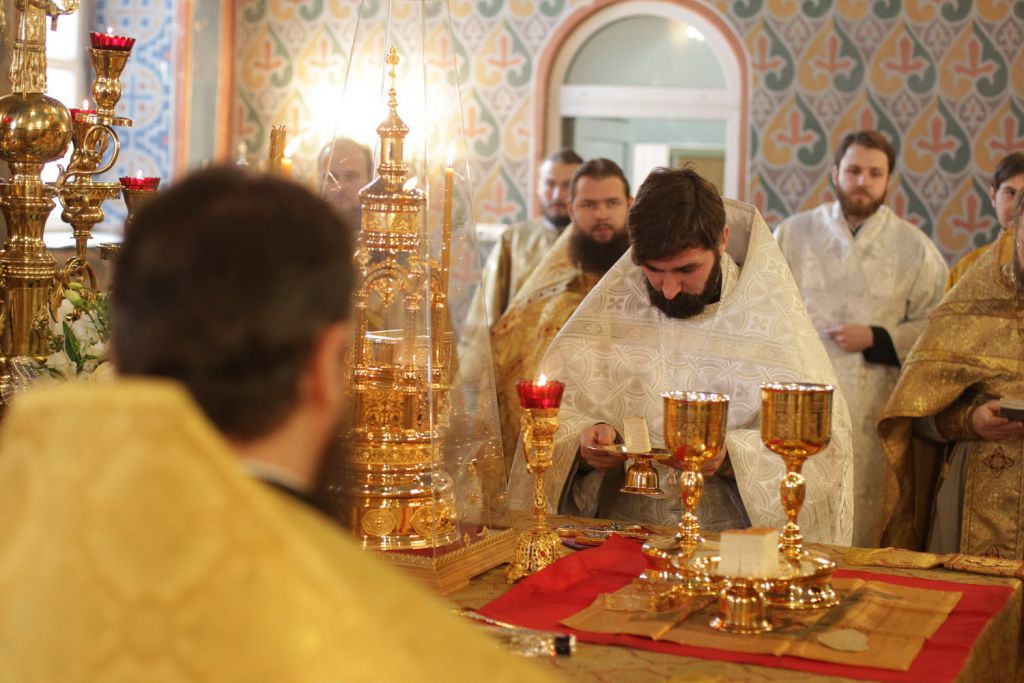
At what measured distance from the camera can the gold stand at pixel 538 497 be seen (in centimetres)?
256

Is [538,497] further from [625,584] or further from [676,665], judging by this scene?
[676,665]

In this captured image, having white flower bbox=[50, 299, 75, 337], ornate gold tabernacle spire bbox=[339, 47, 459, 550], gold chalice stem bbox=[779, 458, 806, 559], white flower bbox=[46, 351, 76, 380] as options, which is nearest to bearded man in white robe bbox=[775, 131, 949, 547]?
gold chalice stem bbox=[779, 458, 806, 559]

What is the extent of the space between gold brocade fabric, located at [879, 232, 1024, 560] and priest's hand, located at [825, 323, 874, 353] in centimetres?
129

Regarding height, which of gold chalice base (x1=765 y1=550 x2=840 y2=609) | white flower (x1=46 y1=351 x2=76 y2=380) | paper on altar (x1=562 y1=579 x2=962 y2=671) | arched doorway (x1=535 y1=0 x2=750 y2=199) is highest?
arched doorway (x1=535 y1=0 x2=750 y2=199)

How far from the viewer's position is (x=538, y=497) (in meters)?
2.65

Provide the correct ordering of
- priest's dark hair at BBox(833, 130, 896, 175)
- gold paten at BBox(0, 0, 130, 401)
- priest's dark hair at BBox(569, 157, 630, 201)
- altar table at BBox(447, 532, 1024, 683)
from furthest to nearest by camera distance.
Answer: priest's dark hair at BBox(833, 130, 896, 175), priest's dark hair at BBox(569, 157, 630, 201), gold paten at BBox(0, 0, 130, 401), altar table at BBox(447, 532, 1024, 683)

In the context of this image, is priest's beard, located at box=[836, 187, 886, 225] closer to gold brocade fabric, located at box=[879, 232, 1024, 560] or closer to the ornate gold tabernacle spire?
gold brocade fabric, located at box=[879, 232, 1024, 560]

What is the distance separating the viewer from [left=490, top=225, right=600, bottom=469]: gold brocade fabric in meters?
5.29

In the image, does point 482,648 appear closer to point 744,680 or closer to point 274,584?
point 274,584

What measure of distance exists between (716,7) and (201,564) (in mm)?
7564

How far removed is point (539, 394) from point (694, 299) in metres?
1.04

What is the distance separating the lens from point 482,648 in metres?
1.13

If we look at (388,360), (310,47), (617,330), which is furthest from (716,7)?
(388,360)

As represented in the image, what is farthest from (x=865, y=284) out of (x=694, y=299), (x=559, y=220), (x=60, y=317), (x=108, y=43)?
(x=60, y=317)
